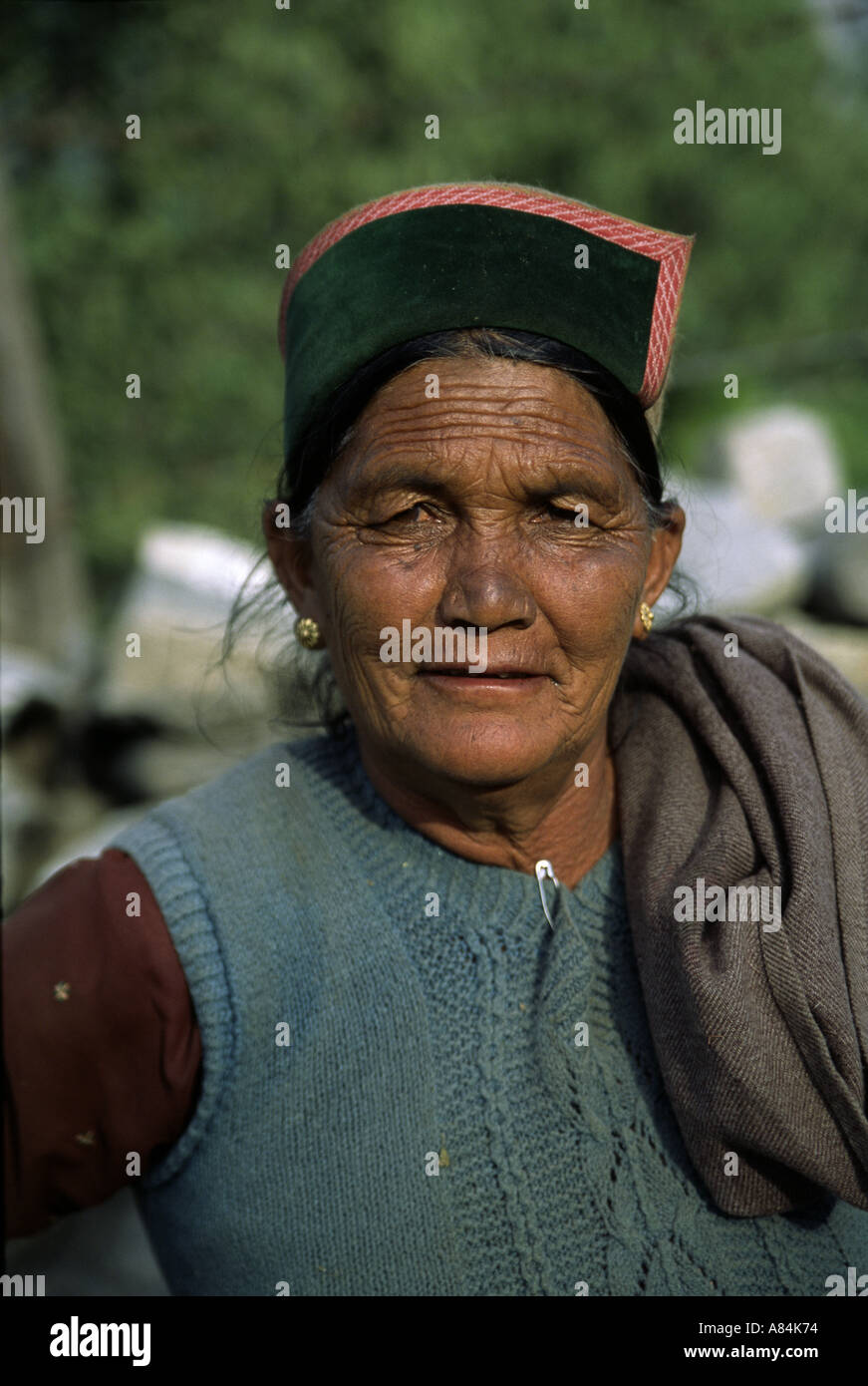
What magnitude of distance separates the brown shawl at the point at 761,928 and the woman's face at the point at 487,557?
0.89 feet

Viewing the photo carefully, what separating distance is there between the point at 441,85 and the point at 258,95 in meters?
1.49

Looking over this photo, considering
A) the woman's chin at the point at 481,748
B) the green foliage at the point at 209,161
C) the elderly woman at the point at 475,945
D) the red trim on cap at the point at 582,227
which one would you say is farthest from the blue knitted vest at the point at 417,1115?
the green foliage at the point at 209,161

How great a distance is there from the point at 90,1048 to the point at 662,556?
4.05ft

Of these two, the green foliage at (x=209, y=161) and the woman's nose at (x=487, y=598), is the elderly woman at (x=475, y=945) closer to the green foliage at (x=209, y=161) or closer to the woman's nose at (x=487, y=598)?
the woman's nose at (x=487, y=598)

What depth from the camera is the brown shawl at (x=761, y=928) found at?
1.74 meters

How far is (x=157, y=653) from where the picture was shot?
4.68m

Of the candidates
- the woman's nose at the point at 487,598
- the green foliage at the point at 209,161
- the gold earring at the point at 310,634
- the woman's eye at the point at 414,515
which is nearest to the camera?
the woman's nose at the point at 487,598

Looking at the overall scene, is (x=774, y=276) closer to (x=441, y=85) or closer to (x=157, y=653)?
(x=441, y=85)

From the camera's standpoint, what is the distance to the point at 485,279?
1758 millimetres

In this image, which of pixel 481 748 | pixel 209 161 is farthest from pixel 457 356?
pixel 209 161

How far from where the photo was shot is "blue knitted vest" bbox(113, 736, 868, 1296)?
71.7 inches

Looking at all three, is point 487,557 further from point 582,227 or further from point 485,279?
point 582,227
